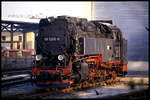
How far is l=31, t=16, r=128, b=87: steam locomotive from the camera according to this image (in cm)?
1111

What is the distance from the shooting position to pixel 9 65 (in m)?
21.7

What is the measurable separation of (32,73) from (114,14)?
1470 cm

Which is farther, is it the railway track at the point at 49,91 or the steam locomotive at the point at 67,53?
the steam locomotive at the point at 67,53

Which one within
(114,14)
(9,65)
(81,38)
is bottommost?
(9,65)

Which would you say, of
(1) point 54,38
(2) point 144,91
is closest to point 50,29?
(1) point 54,38

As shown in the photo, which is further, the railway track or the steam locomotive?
the steam locomotive

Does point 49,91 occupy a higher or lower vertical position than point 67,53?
lower

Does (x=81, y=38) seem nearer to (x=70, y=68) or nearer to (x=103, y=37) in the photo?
(x=70, y=68)

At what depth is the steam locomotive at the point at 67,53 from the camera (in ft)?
36.4

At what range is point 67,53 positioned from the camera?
465 inches

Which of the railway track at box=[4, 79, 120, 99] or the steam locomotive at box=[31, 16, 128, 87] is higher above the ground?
the steam locomotive at box=[31, 16, 128, 87]

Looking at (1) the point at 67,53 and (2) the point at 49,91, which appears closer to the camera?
(2) the point at 49,91

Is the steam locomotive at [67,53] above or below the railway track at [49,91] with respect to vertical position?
above

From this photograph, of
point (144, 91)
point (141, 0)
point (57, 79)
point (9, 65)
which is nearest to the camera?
point (144, 91)
